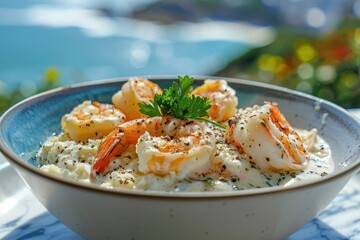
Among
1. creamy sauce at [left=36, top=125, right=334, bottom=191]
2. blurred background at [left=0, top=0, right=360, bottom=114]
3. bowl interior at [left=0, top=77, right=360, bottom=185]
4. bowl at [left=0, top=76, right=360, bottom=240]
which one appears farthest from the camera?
blurred background at [left=0, top=0, right=360, bottom=114]

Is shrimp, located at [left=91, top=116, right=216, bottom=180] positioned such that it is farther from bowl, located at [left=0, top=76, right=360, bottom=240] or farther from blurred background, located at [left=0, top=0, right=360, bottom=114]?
blurred background, located at [left=0, top=0, right=360, bottom=114]

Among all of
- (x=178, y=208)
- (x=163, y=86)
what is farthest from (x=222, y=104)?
(x=178, y=208)

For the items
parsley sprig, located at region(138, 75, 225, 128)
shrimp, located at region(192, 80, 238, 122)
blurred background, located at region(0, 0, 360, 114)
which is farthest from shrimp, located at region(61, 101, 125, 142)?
blurred background, located at region(0, 0, 360, 114)

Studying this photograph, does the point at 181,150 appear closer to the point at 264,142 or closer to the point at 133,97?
the point at 264,142

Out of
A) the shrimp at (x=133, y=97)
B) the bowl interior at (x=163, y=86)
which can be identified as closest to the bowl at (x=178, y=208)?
the bowl interior at (x=163, y=86)

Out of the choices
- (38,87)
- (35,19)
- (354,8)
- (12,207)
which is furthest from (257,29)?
(12,207)
